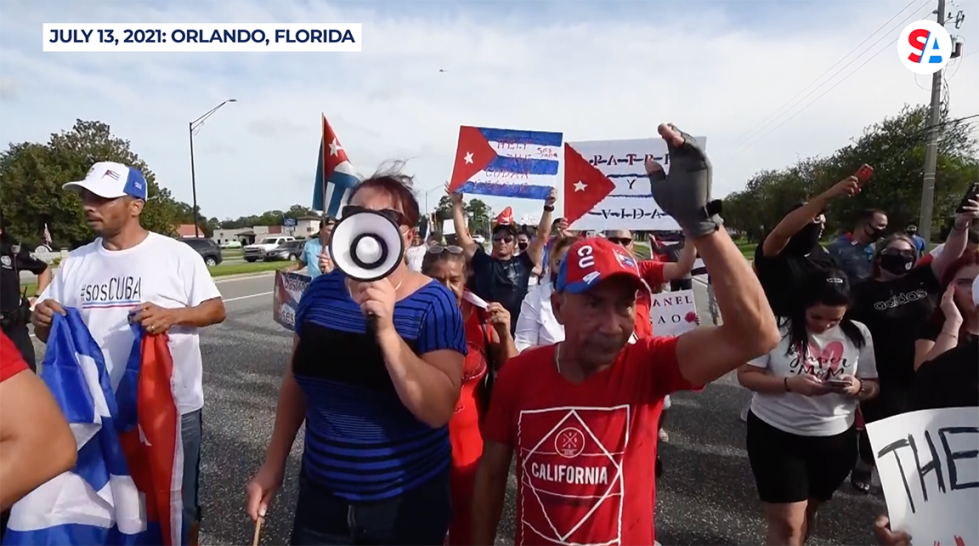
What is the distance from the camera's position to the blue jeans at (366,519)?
180 centimetres

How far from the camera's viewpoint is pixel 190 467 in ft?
9.57

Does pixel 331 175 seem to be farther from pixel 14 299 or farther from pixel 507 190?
pixel 507 190

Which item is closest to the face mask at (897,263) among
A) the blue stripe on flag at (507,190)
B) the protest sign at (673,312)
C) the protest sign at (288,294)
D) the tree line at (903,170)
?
the protest sign at (673,312)

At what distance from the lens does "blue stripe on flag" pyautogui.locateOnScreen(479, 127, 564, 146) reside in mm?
5945

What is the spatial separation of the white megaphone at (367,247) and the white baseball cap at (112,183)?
1880mm

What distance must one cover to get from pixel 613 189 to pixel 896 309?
2.02 metres

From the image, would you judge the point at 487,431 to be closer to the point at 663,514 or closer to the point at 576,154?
the point at 663,514

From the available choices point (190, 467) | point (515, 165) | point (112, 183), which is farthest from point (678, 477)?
point (112, 183)

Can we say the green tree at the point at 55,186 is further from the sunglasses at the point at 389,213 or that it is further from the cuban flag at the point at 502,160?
the sunglasses at the point at 389,213

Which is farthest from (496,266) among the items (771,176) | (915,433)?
(771,176)

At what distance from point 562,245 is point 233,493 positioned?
269 cm

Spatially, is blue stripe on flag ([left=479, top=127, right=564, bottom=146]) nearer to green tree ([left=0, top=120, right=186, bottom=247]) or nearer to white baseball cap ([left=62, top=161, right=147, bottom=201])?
white baseball cap ([left=62, top=161, right=147, bottom=201])

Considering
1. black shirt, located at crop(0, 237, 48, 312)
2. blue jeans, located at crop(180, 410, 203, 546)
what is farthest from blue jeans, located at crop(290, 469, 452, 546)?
black shirt, located at crop(0, 237, 48, 312)

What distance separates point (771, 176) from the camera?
6088 centimetres
